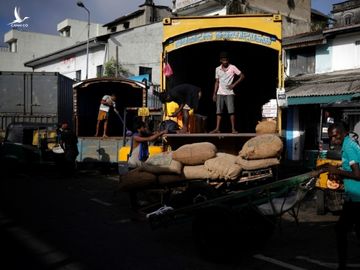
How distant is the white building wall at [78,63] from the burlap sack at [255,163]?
23390mm

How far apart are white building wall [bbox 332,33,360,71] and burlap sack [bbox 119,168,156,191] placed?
15324mm

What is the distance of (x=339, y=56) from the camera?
19.9m

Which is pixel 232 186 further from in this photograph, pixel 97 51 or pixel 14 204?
pixel 97 51

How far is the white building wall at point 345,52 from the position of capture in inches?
763

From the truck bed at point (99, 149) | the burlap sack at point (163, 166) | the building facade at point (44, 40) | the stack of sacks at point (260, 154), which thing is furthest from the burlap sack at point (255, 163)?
the building facade at point (44, 40)

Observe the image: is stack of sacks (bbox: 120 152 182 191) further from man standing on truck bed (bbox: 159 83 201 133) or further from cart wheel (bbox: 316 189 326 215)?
cart wheel (bbox: 316 189 326 215)

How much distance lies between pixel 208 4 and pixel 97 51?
7.98 metres

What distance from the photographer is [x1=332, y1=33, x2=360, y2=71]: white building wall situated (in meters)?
19.4

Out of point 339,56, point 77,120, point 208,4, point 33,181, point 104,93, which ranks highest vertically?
point 208,4

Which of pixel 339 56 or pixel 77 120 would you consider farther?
pixel 339 56

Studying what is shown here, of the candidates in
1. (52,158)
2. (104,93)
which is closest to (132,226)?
(52,158)

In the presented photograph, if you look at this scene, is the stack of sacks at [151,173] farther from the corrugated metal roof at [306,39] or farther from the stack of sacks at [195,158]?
the corrugated metal roof at [306,39]

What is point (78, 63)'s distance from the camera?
3200 centimetres

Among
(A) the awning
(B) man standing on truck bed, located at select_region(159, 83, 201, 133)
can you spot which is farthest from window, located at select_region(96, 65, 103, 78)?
(B) man standing on truck bed, located at select_region(159, 83, 201, 133)
